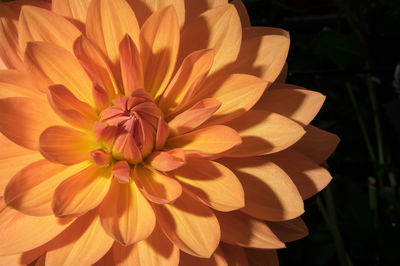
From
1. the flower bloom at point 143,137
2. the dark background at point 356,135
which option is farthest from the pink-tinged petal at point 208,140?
the dark background at point 356,135

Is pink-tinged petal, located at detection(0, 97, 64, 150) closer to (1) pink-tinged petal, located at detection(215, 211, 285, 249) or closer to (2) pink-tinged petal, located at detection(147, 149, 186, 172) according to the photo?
(2) pink-tinged petal, located at detection(147, 149, 186, 172)

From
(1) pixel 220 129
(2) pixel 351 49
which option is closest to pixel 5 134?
(1) pixel 220 129

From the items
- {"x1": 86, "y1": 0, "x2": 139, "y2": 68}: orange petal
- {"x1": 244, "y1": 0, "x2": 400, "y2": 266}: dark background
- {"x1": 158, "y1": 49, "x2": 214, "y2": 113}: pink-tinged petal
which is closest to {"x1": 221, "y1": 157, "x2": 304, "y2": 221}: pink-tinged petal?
{"x1": 158, "y1": 49, "x2": 214, "y2": 113}: pink-tinged petal

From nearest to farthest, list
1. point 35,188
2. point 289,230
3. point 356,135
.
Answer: point 35,188 → point 289,230 → point 356,135

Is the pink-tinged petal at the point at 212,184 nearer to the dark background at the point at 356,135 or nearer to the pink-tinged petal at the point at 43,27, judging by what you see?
the pink-tinged petal at the point at 43,27

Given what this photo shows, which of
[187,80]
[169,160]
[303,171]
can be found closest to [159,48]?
[187,80]

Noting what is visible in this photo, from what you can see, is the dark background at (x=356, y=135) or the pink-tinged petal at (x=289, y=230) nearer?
the pink-tinged petal at (x=289, y=230)

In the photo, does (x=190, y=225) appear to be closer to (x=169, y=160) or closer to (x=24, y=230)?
(x=169, y=160)
